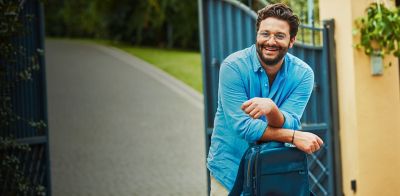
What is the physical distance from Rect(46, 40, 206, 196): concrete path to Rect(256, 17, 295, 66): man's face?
16.8ft

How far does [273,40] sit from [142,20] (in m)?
22.0

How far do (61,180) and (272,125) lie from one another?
6.38 m

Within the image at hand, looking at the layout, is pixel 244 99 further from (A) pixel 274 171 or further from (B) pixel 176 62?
(B) pixel 176 62

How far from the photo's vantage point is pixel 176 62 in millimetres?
20312

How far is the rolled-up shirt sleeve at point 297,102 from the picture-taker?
10.3ft

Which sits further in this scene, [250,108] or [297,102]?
[297,102]

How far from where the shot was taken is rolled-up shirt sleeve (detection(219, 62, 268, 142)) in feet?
10.0

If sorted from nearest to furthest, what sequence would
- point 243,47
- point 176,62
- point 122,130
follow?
point 243,47, point 122,130, point 176,62

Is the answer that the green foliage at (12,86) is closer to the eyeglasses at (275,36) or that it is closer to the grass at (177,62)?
the eyeglasses at (275,36)

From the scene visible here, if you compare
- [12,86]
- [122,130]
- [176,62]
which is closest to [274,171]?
[12,86]

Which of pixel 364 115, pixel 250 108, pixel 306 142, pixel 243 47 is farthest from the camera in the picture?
pixel 243 47

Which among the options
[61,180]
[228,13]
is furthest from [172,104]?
[228,13]

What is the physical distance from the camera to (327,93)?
618cm

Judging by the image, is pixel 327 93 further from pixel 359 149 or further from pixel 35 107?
pixel 35 107
